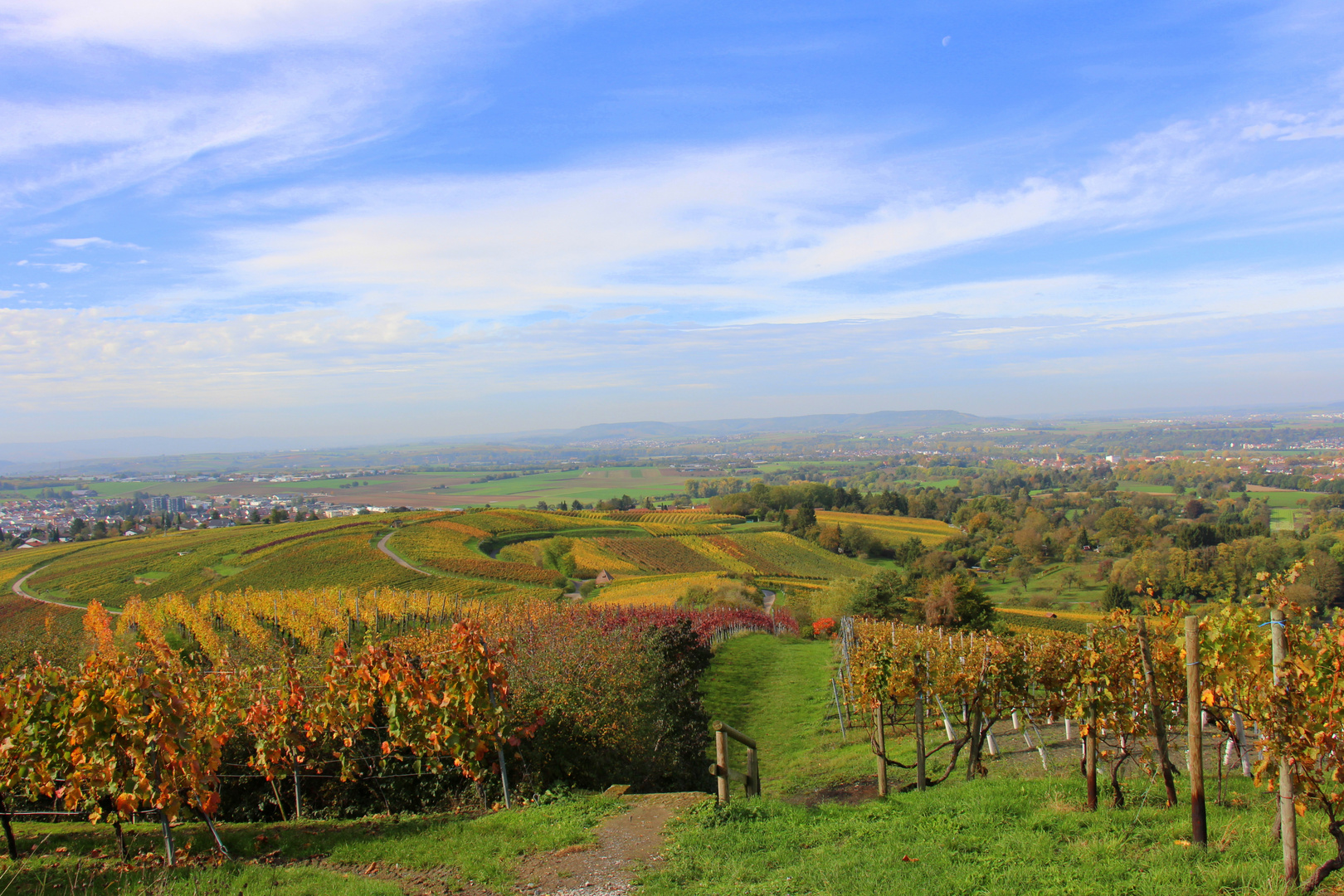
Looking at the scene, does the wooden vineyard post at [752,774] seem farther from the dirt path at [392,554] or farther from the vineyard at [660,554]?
the vineyard at [660,554]

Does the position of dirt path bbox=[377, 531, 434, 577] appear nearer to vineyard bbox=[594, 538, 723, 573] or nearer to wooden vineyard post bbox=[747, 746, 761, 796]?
vineyard bbox=[594, 538, 723, 573]

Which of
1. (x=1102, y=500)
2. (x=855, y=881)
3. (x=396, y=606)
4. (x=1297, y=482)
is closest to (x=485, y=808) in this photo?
(x=855, y=881)

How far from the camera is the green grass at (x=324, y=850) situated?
20.6 ft

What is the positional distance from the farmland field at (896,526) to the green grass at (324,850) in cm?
7906

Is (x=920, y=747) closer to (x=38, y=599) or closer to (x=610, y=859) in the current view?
(x=610, y=859)

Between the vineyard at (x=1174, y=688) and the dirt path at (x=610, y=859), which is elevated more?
the vineyard at (x=1174, y=688)

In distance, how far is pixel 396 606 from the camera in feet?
118

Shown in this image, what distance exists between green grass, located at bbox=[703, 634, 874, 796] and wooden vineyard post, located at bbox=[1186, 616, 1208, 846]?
608cm

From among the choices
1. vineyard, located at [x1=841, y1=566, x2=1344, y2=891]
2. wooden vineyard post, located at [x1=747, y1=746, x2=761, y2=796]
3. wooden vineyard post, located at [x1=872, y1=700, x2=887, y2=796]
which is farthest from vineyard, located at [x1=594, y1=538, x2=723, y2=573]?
wooden vineyard post, located at [x1=747, y1=746, x2=761, y2=796]

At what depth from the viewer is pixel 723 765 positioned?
8023 millimetres

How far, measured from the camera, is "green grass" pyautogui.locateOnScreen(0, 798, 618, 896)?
6281 millimetres

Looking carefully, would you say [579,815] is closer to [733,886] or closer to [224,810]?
[733,886]

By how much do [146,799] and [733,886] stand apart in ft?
17.4

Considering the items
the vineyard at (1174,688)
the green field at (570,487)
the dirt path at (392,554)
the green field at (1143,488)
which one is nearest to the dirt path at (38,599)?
the dirt path at (392,554)
